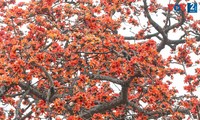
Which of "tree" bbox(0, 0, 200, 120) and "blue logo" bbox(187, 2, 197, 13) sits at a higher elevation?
"blue logo" bbox(187, 2, 197, 13)

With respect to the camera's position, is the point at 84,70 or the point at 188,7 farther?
the point at 188,7

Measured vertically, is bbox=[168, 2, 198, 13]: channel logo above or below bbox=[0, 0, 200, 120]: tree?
above

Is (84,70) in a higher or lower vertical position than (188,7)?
lower

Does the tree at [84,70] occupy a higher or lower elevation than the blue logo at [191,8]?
lower

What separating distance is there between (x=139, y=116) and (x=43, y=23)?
4.18 meters

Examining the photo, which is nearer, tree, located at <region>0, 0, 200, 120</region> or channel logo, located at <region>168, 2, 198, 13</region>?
tree, located at <region>0, 0, 200, 120</region>

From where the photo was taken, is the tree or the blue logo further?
the blue logo

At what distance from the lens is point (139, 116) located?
1016 cm

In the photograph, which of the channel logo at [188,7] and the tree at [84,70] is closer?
the tree at [84,70]

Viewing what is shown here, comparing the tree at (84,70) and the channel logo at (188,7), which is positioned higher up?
the channel logo at (188,7)

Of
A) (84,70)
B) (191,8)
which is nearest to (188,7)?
(191,8)

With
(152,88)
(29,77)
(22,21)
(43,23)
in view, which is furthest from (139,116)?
(22,21)

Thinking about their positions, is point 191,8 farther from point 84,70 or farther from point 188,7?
point 84,70

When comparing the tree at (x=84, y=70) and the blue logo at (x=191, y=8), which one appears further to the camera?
the blue logo at (x=191, y=8)
